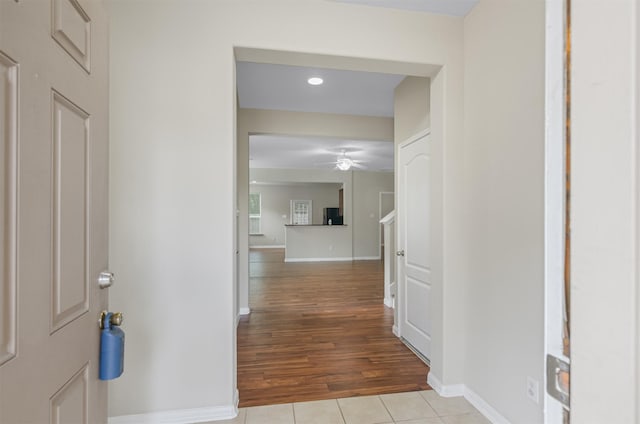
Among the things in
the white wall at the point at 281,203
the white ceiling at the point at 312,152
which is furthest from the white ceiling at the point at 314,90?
the white wall at the point at 281,203

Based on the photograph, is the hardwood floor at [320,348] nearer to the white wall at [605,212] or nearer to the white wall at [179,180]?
the white wall at [179,180]

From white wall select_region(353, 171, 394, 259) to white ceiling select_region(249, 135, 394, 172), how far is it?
0.33 m

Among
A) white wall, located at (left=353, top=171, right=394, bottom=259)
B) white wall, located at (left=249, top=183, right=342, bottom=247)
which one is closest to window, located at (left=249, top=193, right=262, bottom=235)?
white wall, located at (left=249, top=183, right=342, bottom=247)

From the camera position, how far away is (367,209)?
30.0 ft

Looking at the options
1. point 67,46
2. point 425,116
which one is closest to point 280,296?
point 425,116

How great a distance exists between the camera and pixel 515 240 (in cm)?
183

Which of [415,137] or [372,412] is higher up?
[415,137]

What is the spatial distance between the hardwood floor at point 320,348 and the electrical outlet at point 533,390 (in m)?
0.82

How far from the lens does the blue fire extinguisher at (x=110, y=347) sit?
101 centimetres

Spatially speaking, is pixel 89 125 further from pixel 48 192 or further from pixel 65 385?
pixel 65 385

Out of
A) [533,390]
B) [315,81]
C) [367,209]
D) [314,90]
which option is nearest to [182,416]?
[533,390]

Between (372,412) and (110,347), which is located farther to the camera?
(372,412)

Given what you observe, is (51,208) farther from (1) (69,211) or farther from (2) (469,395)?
(2) (469,395)

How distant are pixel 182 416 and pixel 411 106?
3061 mm
